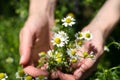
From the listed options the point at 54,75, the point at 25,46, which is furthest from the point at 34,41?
the point at 54,75

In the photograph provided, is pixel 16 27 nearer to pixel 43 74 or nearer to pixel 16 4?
pixel 16 4

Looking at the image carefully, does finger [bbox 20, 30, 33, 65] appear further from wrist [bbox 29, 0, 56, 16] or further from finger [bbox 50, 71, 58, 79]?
wrist [bbox 29, 0, 56, 16]

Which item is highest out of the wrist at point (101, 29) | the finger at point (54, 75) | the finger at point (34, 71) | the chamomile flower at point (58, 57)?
the wrist at point (101, 29)

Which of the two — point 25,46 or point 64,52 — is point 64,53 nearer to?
point 64,52

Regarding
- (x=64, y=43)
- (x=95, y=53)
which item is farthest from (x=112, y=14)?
(x=64, y=43)

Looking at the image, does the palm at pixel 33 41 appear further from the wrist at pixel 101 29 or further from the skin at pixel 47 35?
the wrist at pixel 101 29

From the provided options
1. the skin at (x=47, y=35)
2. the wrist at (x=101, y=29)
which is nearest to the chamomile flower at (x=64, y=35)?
the skin at (x=47, y=35)
